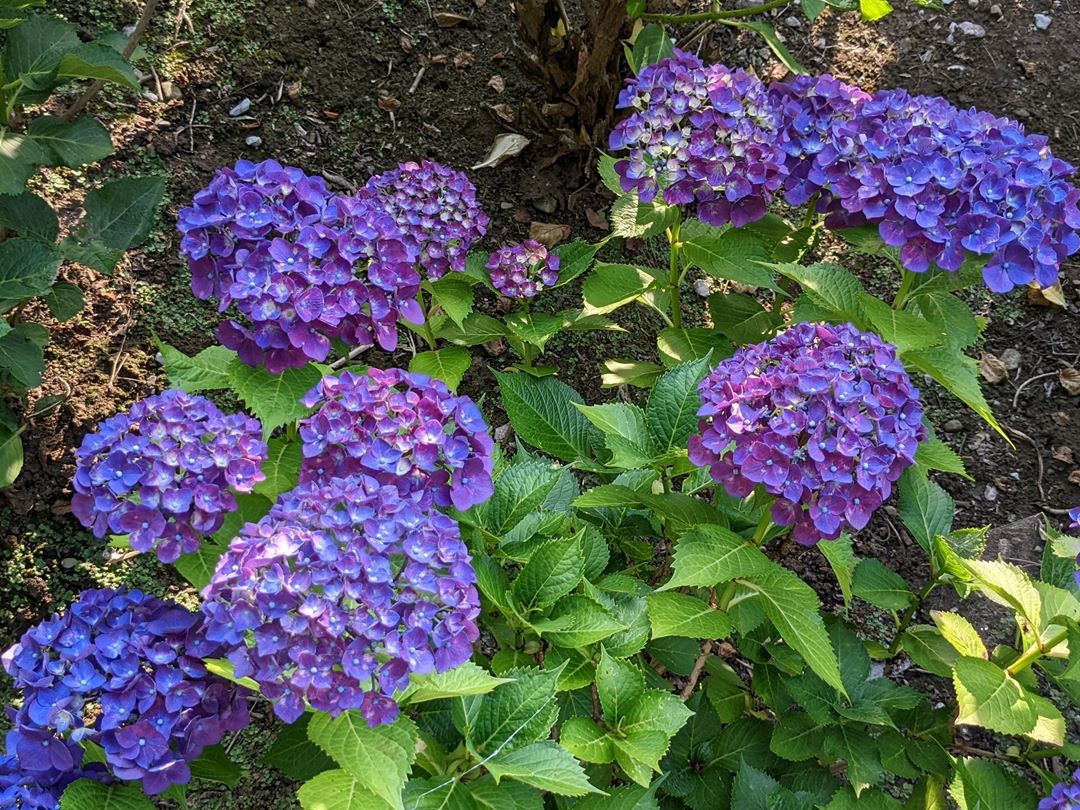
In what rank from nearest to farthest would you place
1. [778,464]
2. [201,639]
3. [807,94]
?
[201,639]
[778,464]
[807,94]

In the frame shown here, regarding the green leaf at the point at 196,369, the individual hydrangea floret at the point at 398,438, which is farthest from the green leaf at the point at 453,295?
the individual hydrangea floret at the point at 398,438

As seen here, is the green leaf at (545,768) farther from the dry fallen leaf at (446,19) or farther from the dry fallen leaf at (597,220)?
the dry fallen leaf at (446,19)

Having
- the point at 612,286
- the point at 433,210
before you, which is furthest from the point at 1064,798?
the point at 433,210

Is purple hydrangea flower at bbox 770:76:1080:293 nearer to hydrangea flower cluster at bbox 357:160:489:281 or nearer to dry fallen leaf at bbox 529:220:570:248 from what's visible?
hydrangea flower cluster at bbox 357:160:489:281

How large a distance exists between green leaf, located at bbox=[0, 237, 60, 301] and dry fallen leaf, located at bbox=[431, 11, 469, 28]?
6.76 ft

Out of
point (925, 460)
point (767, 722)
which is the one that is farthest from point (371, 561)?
point (767, 722)

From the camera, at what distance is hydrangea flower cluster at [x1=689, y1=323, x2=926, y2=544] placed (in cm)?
163

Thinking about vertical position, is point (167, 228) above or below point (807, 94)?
below

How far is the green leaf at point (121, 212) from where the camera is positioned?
2.38 meters

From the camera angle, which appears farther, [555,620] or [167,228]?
[167,228]

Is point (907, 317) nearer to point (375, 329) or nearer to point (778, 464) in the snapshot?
point (778, 464)

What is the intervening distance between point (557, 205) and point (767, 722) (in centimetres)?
204

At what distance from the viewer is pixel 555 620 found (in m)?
1.68

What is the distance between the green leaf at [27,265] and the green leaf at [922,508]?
198 cm
